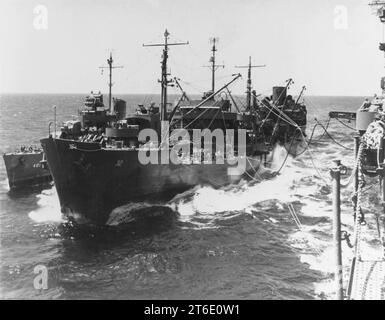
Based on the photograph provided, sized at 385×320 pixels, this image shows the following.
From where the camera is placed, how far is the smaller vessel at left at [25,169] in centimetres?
3772

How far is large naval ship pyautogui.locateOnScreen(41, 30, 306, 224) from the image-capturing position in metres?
27.6

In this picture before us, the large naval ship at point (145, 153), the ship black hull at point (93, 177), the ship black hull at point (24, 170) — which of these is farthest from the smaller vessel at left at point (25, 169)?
the ship black hull at point (93, 177)

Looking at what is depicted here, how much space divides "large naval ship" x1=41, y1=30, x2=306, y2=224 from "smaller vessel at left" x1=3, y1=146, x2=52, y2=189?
655 cm

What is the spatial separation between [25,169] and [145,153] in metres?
15.5

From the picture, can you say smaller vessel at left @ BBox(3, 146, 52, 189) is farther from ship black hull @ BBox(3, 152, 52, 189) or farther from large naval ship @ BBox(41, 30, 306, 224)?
large naval ship @ BBox(41, 30, 306, 224)

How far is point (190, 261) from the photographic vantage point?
21797mm

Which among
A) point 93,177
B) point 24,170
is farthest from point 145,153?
point 24,170

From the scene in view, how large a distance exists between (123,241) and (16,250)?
228 inches

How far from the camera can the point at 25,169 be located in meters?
39.0

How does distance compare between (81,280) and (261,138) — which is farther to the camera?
(261,138)

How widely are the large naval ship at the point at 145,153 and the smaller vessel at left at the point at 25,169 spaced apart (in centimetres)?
655

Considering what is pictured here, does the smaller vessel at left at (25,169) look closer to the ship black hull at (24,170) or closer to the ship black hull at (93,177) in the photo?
the ship black hull at (24,170)
